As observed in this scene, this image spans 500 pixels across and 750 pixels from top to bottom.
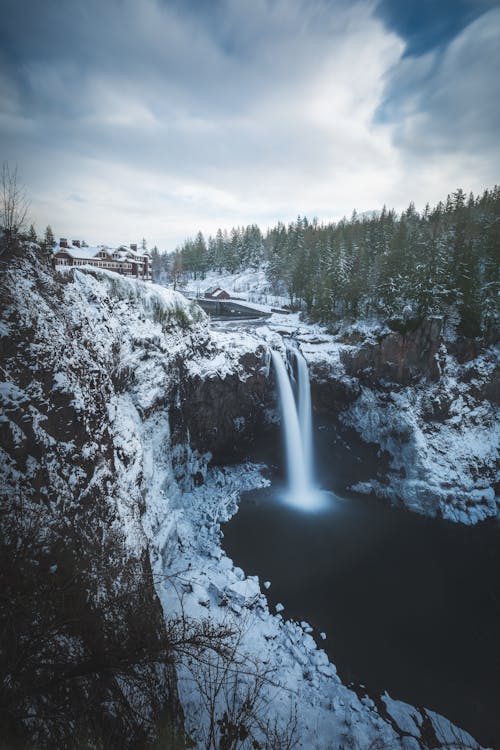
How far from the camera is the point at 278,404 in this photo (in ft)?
85.1

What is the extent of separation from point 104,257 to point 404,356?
1696 inches

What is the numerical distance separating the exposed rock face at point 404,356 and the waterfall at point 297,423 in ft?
15.9

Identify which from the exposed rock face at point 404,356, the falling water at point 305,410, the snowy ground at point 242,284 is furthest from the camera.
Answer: the snowy ground at point 242,284

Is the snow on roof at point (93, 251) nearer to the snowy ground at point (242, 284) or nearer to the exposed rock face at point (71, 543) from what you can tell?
the snowy ground at point (242, 284)

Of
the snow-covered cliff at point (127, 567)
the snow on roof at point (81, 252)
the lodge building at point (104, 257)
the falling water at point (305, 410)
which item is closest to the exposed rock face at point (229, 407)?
the snow-covered cliff at point (127, 567)

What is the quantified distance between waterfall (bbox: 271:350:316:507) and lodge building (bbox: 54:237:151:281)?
86.0ft

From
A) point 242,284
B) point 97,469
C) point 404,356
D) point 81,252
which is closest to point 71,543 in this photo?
point 97,469

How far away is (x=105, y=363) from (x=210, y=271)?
9086 cm

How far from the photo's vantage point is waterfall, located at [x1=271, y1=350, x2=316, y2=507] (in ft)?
78.7

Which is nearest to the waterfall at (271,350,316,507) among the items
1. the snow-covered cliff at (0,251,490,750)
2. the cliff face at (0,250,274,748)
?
the cliff face at (0,250,274,748)

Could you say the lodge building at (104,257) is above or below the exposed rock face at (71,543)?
above

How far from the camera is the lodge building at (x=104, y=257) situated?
133ft

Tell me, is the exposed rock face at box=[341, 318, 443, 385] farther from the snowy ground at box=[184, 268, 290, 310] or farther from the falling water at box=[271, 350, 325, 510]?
the snowy ground at box=[184, 268, 290, 310]

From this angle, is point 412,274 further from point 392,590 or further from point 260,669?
point 260,669
